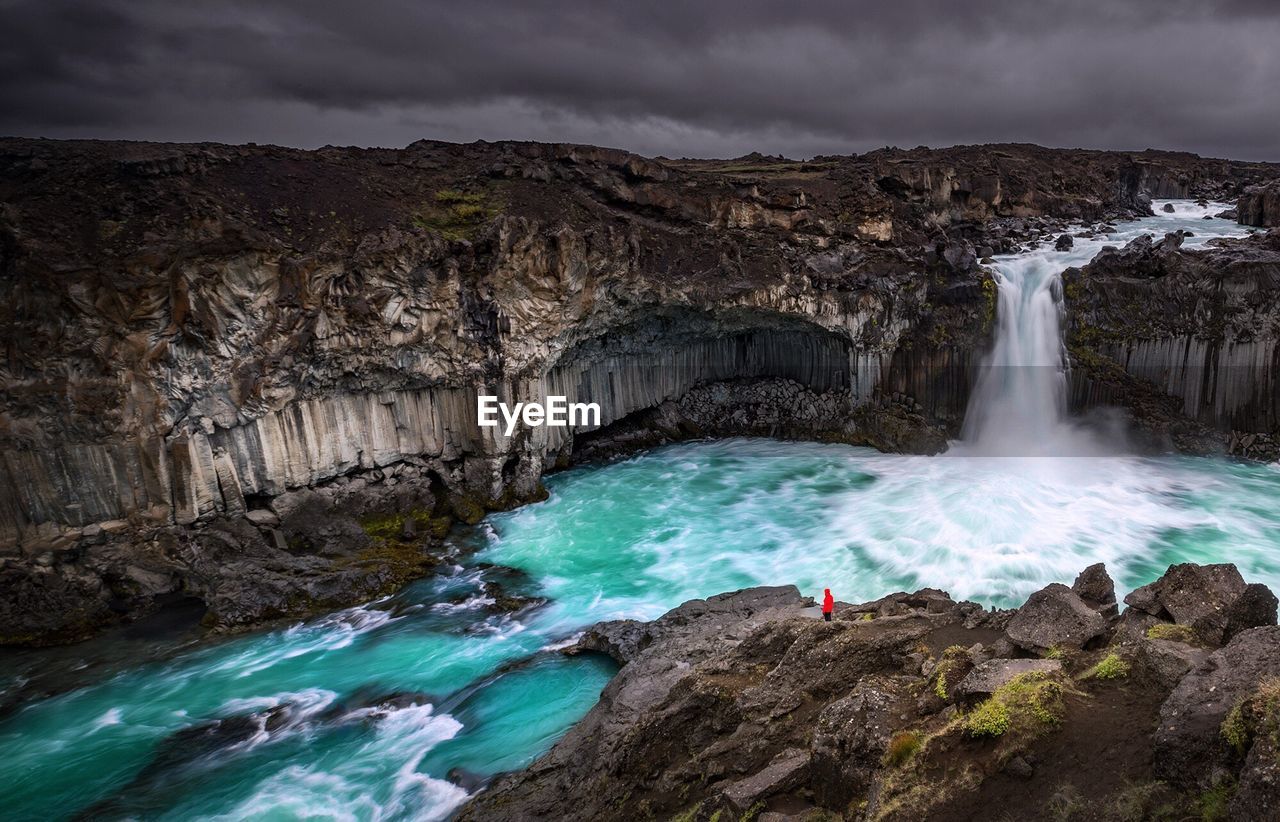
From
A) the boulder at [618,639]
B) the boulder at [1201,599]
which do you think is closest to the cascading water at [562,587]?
the boulder at [618,639]

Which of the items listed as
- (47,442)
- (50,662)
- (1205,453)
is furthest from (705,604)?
(1205,453)

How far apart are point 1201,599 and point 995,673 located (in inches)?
128

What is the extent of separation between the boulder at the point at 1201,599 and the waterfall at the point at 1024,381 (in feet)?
60.9

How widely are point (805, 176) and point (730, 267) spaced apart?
1110 centimetres

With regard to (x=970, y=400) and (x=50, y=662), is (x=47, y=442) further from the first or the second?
(x=970, y=400)

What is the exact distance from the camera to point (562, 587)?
1775cm

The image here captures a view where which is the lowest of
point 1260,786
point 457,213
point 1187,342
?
point 1187,342

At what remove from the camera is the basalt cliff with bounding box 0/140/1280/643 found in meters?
16.5

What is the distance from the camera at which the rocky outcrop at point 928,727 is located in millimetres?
5266

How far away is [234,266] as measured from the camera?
58.5ft

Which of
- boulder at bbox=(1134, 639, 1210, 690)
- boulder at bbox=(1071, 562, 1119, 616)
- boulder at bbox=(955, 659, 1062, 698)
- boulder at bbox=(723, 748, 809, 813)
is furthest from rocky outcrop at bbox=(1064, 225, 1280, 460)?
boulder at bbox=(723, 748, 809, 813)

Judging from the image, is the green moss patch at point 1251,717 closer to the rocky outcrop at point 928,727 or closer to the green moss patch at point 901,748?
the rocky outcrop at point 928,727

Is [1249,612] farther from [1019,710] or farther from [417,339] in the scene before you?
[417,339]

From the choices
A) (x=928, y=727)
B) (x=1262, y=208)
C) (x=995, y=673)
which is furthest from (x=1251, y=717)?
(x=1262, y=208)
